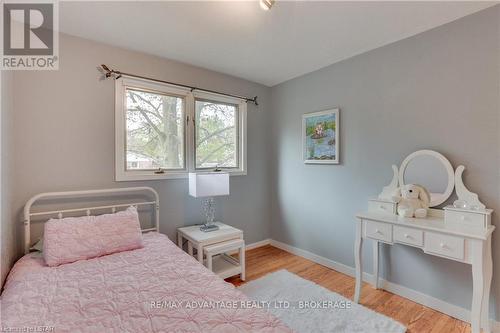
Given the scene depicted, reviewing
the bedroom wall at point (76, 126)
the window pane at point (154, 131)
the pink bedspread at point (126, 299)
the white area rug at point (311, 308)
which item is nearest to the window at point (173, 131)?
the window pane at point (154, 131)

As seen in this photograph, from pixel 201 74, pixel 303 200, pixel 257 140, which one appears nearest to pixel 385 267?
pixel 303 200

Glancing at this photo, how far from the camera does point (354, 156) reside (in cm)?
258

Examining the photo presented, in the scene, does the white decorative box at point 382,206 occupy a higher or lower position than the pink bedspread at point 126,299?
higher

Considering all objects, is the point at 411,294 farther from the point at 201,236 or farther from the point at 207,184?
the point at 207,184

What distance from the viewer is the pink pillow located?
1.65m

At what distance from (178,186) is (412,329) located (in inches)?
101

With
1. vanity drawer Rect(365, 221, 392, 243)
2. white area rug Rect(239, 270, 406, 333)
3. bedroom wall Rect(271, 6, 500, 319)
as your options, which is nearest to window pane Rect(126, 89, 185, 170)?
bedroom wall Rect(271, 6, 500, 319)

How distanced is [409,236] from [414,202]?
36 cm

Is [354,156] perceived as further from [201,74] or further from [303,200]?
[201,74]

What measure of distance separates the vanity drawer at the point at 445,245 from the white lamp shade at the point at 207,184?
1907mm

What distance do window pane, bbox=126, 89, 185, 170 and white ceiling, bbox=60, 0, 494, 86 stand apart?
1.67ft

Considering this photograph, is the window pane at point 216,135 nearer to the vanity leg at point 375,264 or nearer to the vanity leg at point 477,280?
the vanity leg at point 375,264

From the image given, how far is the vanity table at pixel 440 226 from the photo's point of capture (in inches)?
61.2

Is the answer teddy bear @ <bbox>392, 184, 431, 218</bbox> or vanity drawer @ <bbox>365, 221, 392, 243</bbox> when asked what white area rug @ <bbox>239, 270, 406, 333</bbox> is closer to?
vanity drawer @ <bbox>365, 221, 392, 243</bbox>
